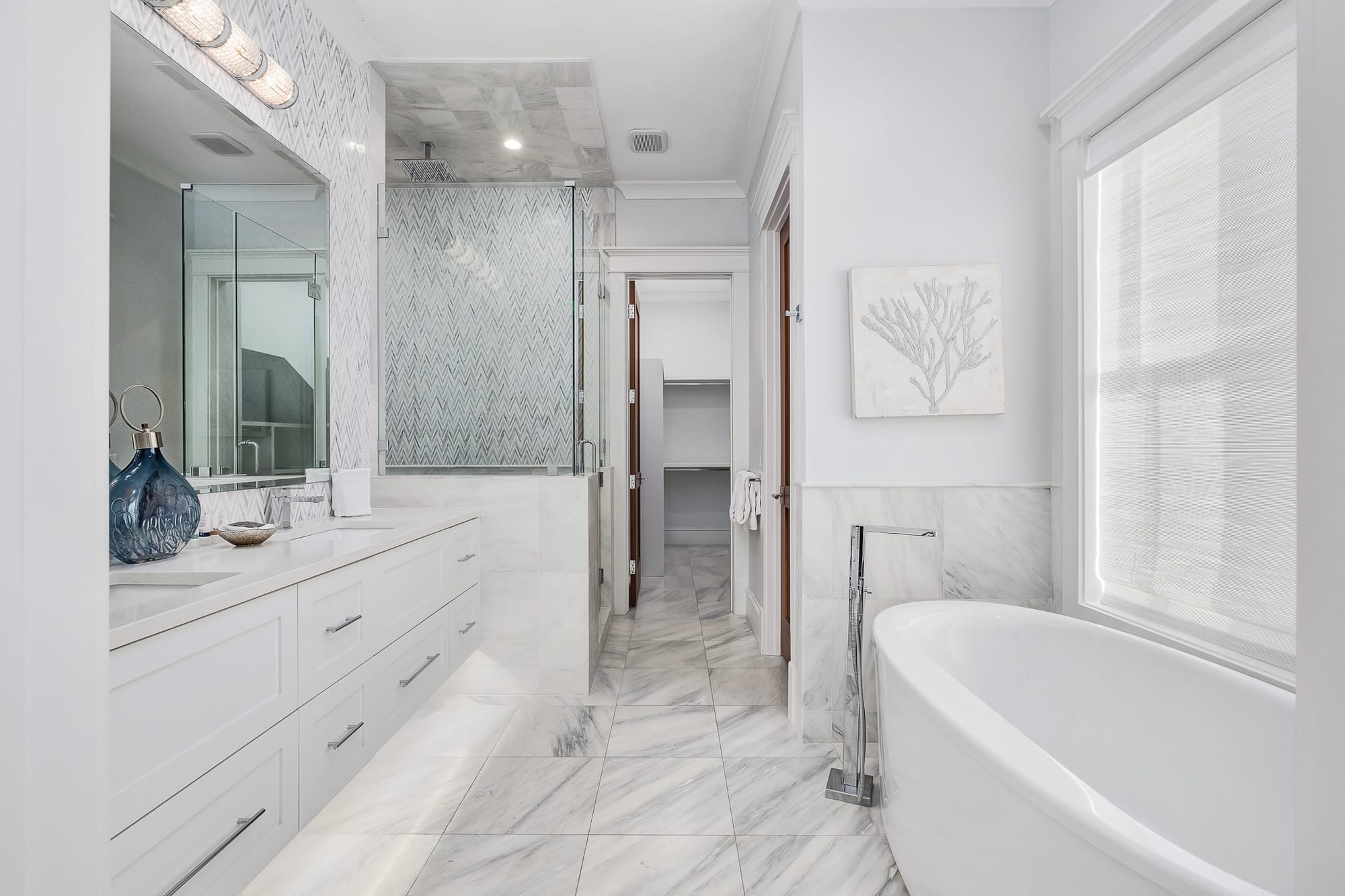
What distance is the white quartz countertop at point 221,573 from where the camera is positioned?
944 mm

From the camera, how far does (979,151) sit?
2227 millimetres

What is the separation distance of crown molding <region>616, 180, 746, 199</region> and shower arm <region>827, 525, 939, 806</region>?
102 inches

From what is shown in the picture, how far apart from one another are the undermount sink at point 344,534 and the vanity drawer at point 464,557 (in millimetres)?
268

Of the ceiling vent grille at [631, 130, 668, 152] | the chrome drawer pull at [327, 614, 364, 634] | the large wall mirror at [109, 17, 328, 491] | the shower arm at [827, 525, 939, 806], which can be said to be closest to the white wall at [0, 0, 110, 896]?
the chrome drawer pull at [327, 614, 364, 634]

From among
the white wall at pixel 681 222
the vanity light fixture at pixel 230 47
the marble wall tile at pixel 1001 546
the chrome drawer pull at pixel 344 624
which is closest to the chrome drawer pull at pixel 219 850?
the chrome drawer pull at pixel 344 624

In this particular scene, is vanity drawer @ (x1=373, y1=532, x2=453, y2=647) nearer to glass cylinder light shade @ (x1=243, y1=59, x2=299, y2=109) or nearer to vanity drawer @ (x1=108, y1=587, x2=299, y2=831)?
vanity drawer @ (x1=108, y1=587, x2=299, y2=831)

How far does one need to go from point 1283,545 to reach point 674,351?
4931mm

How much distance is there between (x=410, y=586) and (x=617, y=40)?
216 cm

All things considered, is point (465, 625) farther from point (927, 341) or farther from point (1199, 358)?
point (1199, 358)

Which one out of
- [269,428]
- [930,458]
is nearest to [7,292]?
[269,428]

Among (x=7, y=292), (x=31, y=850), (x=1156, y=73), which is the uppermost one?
(x=1156, y=73)

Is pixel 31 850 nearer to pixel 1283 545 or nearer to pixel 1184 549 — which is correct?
pixel 1283 545

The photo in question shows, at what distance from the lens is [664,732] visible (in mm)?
2418

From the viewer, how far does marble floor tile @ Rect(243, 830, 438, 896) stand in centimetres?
156
